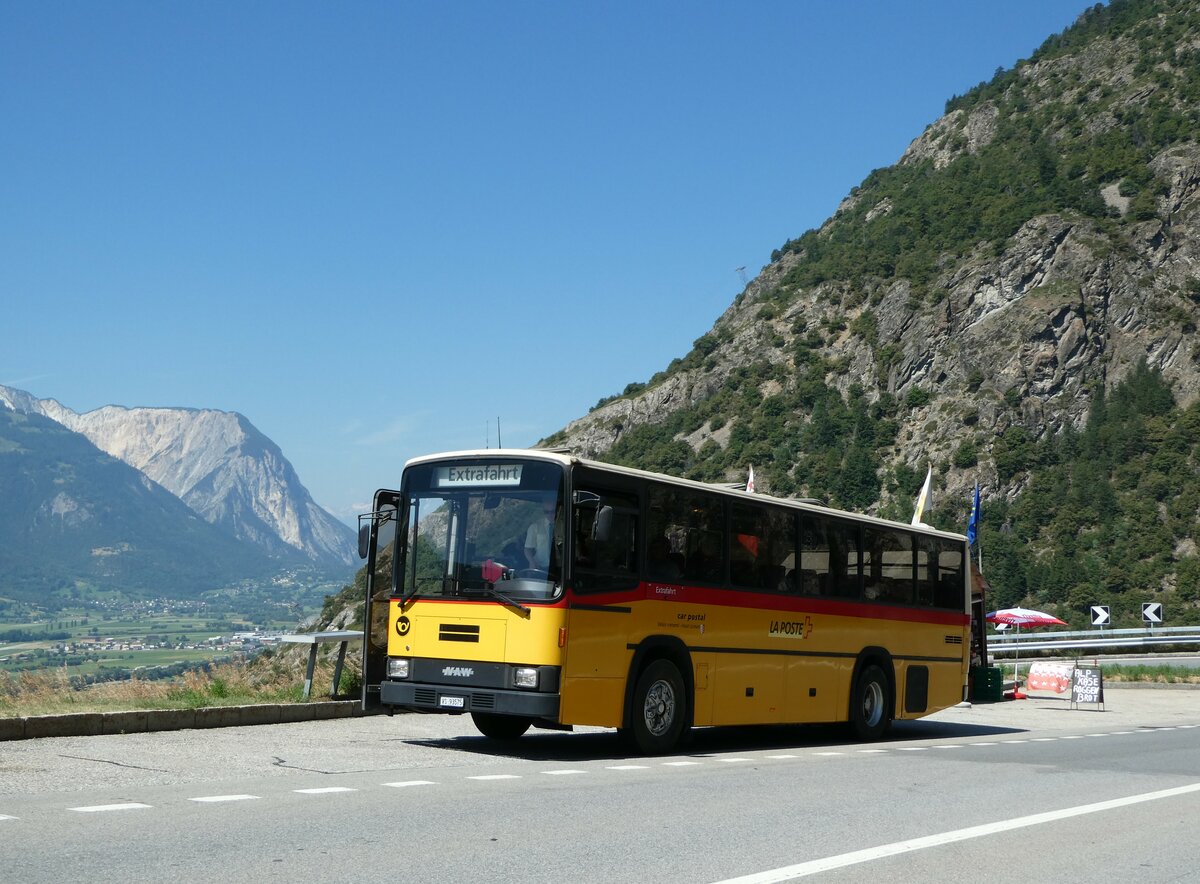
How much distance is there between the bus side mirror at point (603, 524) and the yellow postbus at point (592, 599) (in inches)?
0.7

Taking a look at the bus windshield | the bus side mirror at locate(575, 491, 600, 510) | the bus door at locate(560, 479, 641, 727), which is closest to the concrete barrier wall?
the bus windshield

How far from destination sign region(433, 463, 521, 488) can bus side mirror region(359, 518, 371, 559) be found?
0.97 m

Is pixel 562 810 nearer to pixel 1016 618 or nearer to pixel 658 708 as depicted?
pixel 658 708

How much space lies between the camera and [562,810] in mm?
9703

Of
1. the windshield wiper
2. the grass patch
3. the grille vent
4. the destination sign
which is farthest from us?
the grass patch

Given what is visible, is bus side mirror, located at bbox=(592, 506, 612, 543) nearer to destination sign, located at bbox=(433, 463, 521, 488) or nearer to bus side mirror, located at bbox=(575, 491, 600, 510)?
bus side mirror, located at bbox=(575, 491, 600, 510)

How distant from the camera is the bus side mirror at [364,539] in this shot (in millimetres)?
14949

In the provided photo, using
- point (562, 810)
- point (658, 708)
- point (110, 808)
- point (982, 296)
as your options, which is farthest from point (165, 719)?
point (982, 296)

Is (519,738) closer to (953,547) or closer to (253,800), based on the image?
(253,800)

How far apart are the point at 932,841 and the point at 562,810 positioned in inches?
99.4

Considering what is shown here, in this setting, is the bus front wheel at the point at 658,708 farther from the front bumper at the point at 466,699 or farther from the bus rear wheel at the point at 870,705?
the bus rear wheel at the point at 870,705

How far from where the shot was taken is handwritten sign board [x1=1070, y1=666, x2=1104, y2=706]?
27.1 m

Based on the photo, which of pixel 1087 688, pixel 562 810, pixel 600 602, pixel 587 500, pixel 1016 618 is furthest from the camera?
pixel 1016 618

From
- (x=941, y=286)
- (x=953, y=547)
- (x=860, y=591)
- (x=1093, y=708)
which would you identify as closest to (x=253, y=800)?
(x=860, y=591)
